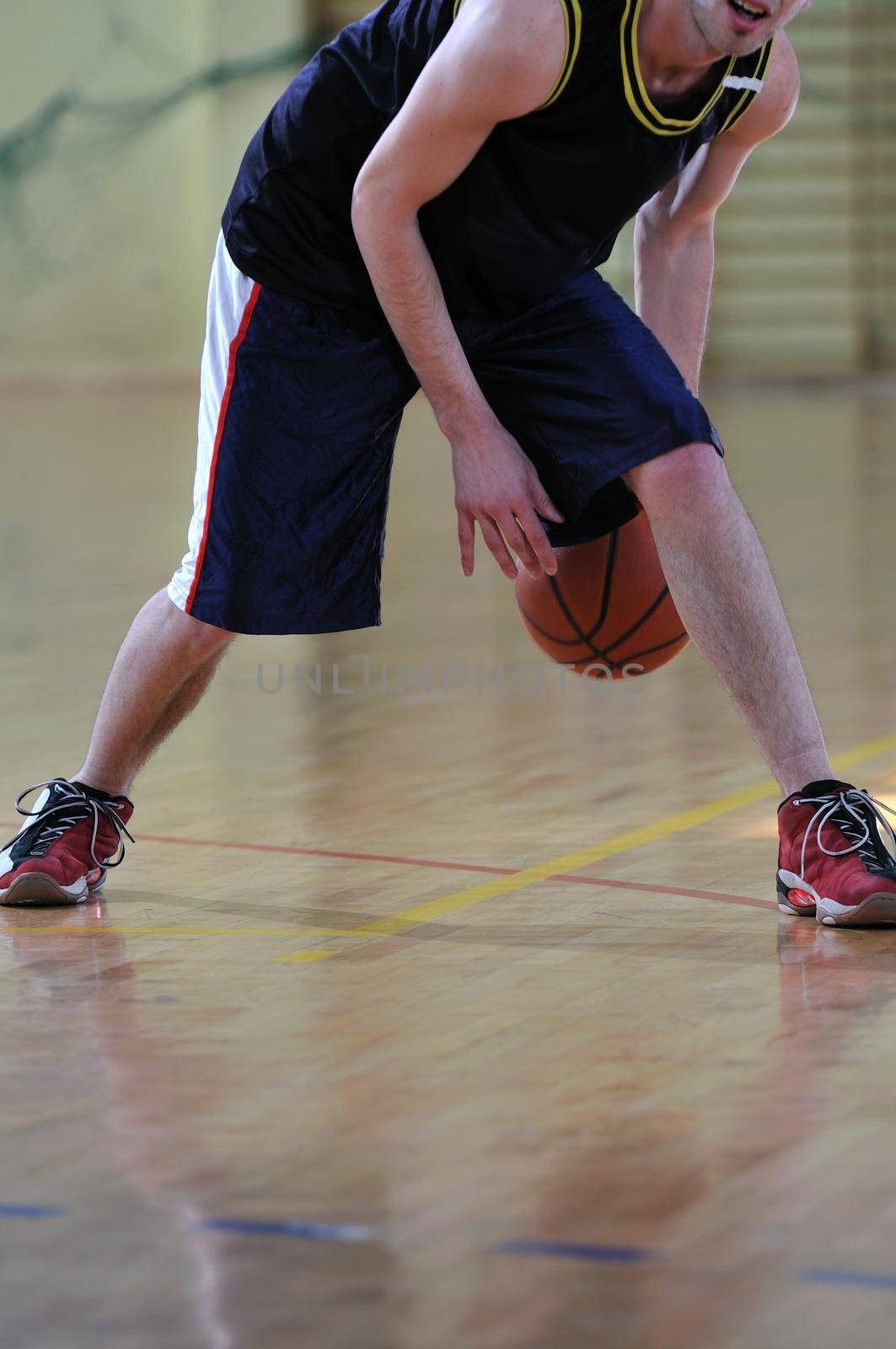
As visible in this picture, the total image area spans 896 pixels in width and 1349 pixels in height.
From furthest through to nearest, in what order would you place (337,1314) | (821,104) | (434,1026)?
(821,104)
(434,1026)
(337,1314)

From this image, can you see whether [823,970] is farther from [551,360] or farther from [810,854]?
[551,360]

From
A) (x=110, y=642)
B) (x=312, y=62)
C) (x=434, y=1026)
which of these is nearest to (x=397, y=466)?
(x=110, y=642)

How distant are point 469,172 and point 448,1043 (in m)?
1.09

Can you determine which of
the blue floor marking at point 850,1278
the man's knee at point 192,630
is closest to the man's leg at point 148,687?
the man's knee at point 192,630

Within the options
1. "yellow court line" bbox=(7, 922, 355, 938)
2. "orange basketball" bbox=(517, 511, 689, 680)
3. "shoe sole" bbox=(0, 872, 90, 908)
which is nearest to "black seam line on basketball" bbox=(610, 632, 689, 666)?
"orange basketball" bbox=(517, 511, 689, 680)

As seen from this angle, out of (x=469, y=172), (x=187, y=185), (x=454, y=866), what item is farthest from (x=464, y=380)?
(x=187, y=185)

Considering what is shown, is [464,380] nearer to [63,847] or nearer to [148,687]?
[148,687]

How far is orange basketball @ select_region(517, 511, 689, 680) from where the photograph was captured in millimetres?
2838

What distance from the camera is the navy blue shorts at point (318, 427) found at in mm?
2605

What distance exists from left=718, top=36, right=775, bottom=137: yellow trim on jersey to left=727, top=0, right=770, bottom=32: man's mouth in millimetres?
235

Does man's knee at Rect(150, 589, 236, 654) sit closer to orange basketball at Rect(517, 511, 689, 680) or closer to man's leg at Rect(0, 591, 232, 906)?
man's leg at Rect(0, 591, 232, 906)

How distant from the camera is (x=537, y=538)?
8.45 feet

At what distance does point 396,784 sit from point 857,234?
511 inches

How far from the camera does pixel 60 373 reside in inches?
624
